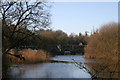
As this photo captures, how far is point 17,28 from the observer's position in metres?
7.63

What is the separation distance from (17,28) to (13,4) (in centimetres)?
105

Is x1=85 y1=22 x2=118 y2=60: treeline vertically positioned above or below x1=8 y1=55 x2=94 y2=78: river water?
above

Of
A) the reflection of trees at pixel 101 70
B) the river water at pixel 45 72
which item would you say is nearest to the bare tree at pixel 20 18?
the river water at pixel 45 72

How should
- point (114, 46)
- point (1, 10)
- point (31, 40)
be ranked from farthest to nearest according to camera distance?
point (114, 46) < point (31, 40) < point (1, 10)

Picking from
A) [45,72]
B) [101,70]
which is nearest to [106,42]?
[45,72]

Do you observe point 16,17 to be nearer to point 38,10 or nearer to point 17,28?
point 17,28

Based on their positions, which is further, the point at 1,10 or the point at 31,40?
the point at 31,40

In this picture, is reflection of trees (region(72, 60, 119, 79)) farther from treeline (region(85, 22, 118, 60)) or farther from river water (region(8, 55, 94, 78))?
treeline (region(85, 22, 118, 60))

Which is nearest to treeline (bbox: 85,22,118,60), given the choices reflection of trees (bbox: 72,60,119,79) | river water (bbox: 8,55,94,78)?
river water (bbox: 8,55,94,78)

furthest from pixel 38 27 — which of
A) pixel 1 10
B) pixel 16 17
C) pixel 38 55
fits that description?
pixel 38 55

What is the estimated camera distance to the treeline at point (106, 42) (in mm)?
11723

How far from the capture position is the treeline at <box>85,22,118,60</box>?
11.7 meters

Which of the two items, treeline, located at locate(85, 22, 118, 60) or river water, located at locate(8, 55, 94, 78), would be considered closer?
river water, located at locate(8, 55, 94, 78)

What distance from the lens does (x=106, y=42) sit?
42.3ft
